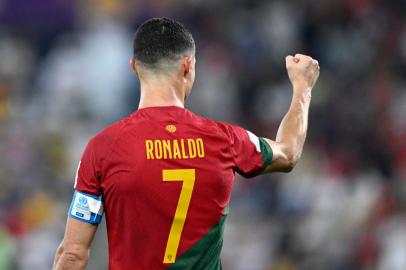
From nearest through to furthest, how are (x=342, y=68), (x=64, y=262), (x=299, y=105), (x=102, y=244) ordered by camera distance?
(x=64, y=262) < (x=299, y=105) < (x=102, y=244) < (x=342, y=68)

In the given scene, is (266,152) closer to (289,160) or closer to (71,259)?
(289,160)

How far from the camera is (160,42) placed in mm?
4777

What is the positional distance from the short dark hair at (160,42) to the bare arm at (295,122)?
0.57 meters

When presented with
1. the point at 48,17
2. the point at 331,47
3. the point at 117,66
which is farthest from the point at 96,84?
the point at 331,47

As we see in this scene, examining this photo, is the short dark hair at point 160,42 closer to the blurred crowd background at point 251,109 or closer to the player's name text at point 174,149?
the player's name text at point 174,149

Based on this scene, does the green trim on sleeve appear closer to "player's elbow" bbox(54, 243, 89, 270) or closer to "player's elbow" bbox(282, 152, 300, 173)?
"player's elbow" bbox(282, 152, 300, 173)

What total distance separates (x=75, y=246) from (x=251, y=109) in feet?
32.8

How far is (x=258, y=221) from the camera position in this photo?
12656 millimetres

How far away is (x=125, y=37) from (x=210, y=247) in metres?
10.8

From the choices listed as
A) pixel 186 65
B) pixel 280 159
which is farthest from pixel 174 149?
pixel 280 159

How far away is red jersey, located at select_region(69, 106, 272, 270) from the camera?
15.1ft

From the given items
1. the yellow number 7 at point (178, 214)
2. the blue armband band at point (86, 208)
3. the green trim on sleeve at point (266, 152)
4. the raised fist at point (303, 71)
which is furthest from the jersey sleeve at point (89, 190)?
the raised fist at point (303, 71)

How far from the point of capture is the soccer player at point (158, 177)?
4602mm

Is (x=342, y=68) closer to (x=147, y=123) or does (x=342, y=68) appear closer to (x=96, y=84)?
(x=96, y=84)
